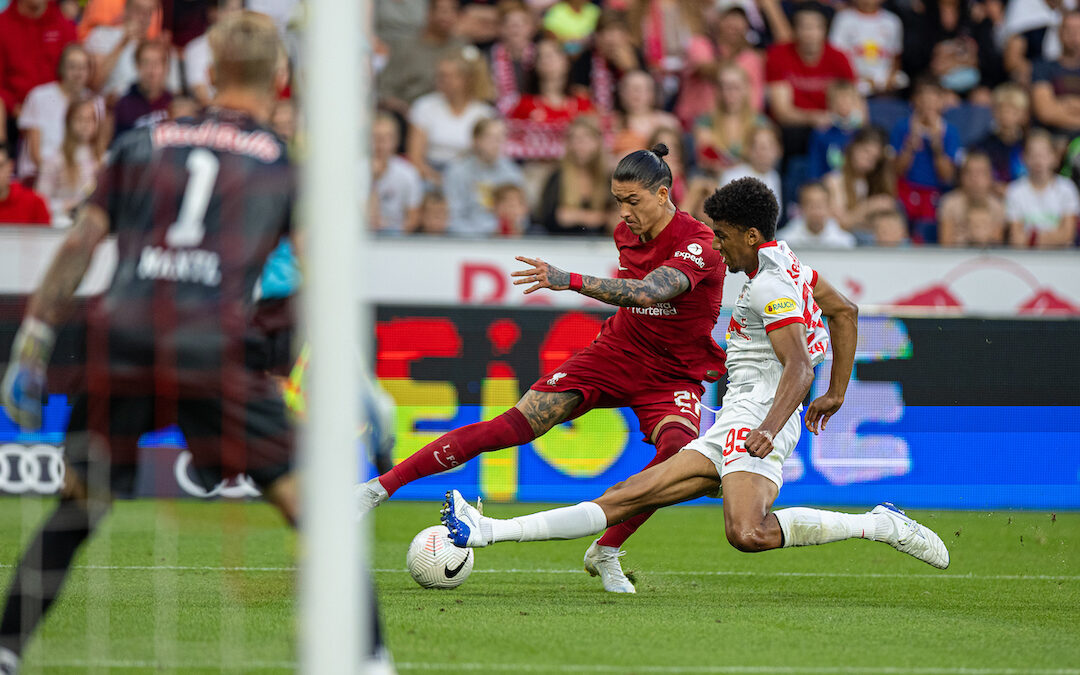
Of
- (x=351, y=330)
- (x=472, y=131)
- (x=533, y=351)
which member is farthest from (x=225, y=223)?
(x=472, y=131)

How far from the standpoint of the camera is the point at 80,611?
5.54 metres

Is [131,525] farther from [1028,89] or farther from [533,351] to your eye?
[1028,89]

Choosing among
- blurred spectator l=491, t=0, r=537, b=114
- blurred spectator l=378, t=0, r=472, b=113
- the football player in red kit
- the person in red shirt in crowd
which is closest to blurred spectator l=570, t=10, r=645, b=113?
blurred spectator l=491, t=0, r=537, b=114

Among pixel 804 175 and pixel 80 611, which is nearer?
pixel 80 611

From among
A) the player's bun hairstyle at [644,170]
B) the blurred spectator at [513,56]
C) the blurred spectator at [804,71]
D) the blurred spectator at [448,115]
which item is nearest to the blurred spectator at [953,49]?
the blurred spectator at [804,71]

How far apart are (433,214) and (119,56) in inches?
114

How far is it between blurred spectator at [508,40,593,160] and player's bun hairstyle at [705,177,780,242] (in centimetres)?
642

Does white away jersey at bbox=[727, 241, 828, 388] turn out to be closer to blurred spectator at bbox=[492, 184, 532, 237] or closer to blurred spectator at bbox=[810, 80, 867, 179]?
blurred spectator at bbox=[492, 184, 532, 237]

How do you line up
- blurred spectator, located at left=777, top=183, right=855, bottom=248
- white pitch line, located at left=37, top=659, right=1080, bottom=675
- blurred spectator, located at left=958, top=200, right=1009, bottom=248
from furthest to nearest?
1. blurred spectator, located at left=958, top=200, right=1009, bottom=248
2. blurred spectator, located at left=777, top=183, right=855, bottom=248
3. white pitch line, located at left=37, top=659, right=1080, bottom=675

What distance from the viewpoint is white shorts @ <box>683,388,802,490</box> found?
594 cm

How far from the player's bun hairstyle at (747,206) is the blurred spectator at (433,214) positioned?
5719mm

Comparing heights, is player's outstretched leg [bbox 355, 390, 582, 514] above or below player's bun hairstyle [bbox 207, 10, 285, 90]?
below

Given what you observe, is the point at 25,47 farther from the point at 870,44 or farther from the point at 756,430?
the point at 756,430

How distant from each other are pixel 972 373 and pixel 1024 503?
94 centimetres
